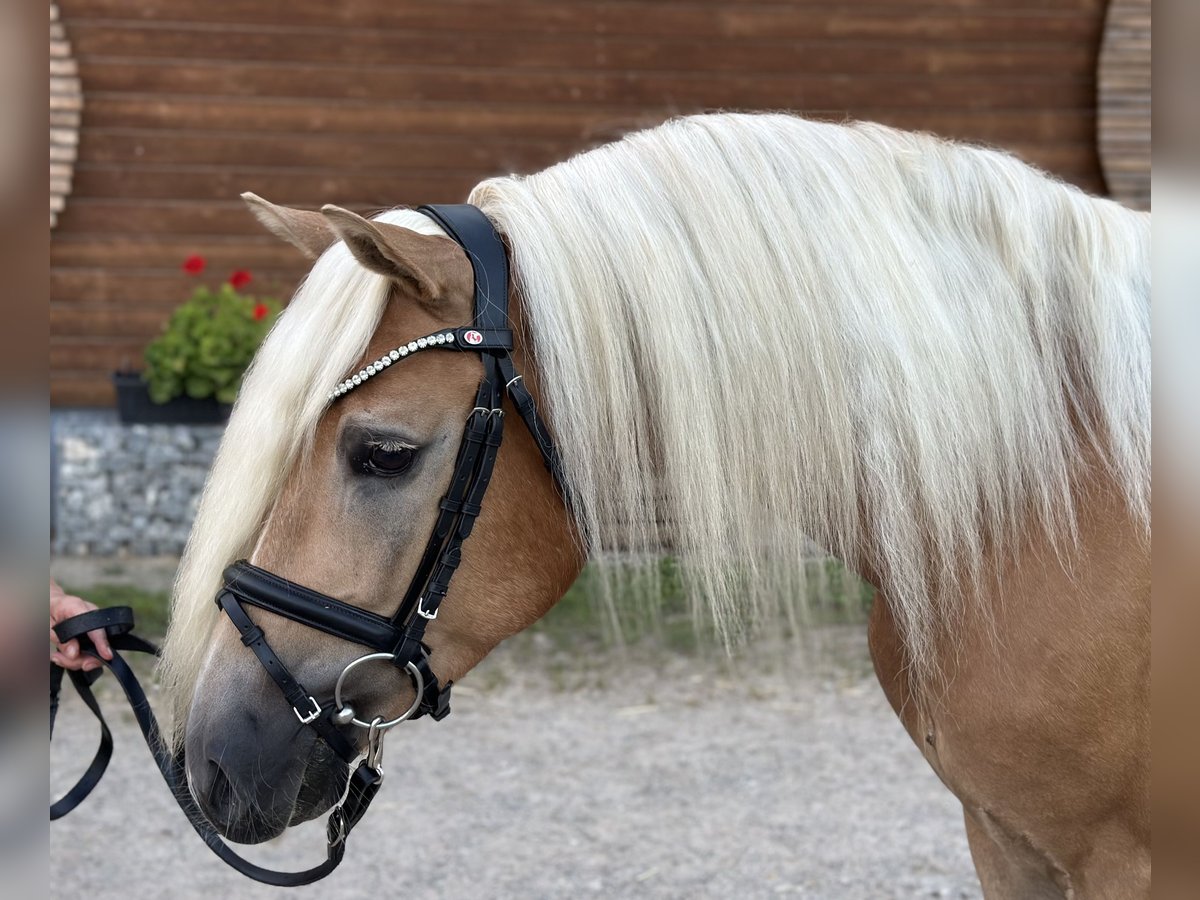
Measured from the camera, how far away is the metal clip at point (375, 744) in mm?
1410

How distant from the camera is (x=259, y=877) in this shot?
64.9 inches

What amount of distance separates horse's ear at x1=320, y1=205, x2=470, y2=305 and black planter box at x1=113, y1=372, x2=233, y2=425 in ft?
15.0

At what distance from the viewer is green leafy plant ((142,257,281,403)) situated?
215 inches

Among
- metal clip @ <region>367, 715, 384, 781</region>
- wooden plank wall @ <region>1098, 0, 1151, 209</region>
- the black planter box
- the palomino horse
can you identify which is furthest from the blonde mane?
wooden plank wall @ <region>1098, 0, 1151, 209</region>

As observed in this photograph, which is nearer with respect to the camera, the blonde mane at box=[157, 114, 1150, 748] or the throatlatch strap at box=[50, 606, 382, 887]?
the blonde mane at box=[157, 114, 1150, 748]

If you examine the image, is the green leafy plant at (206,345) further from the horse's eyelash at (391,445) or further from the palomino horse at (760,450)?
the horse's eyelash at (391,445)

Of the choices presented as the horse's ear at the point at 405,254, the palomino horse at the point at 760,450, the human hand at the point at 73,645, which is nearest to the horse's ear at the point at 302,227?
the palomino horse at the point at 760,450

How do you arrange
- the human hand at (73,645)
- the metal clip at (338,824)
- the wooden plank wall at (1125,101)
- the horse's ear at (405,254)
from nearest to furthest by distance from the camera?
1. the horse's ear at (405,254)
2. the metal clip at (338,824)
3. the human hand at (73,645)
4. the wooden plank wall at (1125,101)

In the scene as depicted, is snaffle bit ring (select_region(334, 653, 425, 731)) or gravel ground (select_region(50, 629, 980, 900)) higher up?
snaffle bit ring (select_region(334, 653, 425, 731))

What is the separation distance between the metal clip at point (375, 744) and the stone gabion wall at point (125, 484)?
4519mm

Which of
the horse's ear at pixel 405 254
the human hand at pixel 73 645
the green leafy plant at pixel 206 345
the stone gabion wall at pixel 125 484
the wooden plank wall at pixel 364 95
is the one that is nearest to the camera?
the horse's ear at pixel 405 254

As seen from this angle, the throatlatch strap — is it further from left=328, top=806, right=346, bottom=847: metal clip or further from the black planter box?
the black planter box

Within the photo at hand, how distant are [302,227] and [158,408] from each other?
4.57 meters

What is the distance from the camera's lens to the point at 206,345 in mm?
5410
